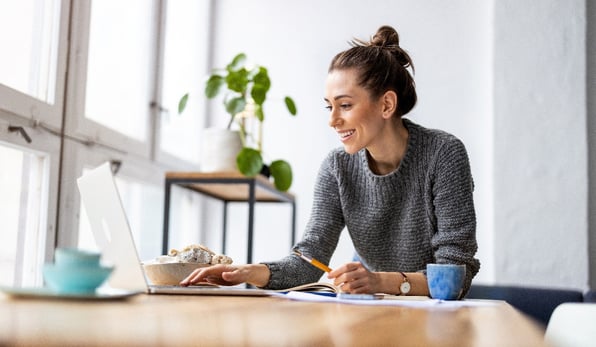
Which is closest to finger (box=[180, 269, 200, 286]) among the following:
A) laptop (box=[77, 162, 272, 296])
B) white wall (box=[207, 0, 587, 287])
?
laptop (box=[77, 162, 272, 296])

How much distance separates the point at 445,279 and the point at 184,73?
8.22 feet

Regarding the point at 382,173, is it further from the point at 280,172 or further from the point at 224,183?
the point at 280,172

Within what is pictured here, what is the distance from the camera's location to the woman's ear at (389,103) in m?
1.91

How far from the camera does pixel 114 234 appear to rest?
1125mm

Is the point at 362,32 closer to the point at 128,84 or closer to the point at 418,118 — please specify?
the point at 418,118

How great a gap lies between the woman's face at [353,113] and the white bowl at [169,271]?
2.12 ft

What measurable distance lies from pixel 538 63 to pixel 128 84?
1862mm

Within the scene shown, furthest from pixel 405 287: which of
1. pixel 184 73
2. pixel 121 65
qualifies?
pixel 184 73

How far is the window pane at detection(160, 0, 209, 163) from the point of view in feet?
10.9

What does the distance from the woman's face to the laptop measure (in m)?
0.73

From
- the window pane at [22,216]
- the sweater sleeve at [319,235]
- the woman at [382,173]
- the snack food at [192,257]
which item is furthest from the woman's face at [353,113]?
the window pane at [22,216]

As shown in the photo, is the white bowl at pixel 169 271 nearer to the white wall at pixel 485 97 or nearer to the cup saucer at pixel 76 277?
the cup saucer at pixel 76 277

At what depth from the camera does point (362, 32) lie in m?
3.60

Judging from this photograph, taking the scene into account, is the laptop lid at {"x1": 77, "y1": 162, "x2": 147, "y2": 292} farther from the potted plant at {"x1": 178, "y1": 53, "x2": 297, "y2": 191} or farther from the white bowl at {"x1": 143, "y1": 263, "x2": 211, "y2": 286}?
the potted plant at {"x1": 178, "y1": 53, "x2": 297, "y2": 191}
